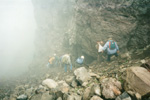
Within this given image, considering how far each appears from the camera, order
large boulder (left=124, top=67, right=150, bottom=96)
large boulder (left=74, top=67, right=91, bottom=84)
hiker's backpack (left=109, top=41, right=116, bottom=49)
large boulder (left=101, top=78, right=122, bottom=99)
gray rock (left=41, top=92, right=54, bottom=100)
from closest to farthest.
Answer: large boulder (left=124, top=67, right=150, bottom=96) → large boulder (left=101, top=78, right=122, bottom=99) → gray rock (left=41, top=92, right=54, bottom=100) → large boulder (left=74, top=67, right=91, bottom=84) → hiker's backpack (left=109, top=41, right=116, bottom=49)

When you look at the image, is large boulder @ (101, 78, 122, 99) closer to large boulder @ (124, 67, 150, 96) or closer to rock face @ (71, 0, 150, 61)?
large boulder @ (124, 67, 150, 96)

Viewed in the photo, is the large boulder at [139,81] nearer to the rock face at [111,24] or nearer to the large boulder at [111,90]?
the large boulder at [111,90]

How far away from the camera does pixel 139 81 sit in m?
2.65

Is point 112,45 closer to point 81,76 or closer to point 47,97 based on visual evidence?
point 81,76

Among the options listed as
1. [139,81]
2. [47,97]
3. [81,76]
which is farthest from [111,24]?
[47,97]

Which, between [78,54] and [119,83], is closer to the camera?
[119,83]

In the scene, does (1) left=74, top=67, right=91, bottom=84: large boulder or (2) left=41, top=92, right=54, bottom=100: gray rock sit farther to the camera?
(1) left=74, top=67, right=91, bottom=84: large boulder

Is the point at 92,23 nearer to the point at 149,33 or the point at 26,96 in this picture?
the point at 149,33

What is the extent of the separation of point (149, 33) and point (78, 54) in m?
8.57

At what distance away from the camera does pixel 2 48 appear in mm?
65062

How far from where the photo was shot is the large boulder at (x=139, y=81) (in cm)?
246

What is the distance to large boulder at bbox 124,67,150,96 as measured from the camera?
2.46m

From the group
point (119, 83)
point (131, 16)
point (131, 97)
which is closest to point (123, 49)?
point (131, 16)

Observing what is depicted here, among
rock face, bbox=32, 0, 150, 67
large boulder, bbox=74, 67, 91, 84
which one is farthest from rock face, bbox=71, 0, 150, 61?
large boulder, bbox=74, 67, 91, 84
